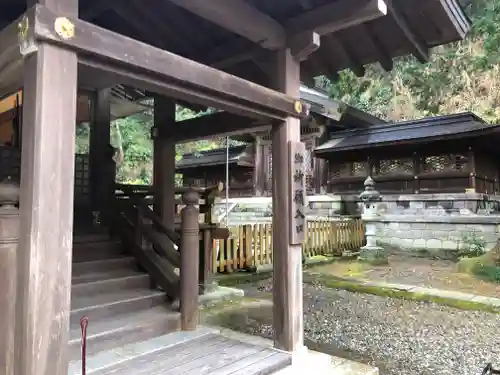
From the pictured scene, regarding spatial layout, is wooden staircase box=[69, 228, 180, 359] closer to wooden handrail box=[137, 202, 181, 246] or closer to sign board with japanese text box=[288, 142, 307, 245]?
wooden handrail box=[137, 202, 181, 246]

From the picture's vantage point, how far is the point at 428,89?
76.6 feet

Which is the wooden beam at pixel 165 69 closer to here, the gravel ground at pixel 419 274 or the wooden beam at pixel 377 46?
the wooden beam at pixel 377 46

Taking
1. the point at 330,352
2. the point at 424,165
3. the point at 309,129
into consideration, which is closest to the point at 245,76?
the point at 330,352

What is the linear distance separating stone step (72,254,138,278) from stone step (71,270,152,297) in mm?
92

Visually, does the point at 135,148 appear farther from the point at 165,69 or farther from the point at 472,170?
the point at 165,69

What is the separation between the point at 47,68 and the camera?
2125mm

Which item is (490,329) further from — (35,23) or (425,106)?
(425,106)

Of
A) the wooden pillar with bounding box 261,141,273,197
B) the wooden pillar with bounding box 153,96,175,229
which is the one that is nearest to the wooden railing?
the wooden pillar with bounding box 153,96,175,229

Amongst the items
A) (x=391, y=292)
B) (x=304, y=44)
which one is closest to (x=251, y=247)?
(x=391, y=292)

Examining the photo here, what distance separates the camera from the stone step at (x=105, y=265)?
447 cm

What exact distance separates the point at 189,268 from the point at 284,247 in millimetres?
1198

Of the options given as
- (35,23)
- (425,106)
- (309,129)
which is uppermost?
(425,106)

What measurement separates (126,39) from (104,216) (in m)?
3.67

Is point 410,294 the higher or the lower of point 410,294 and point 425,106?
the lower
